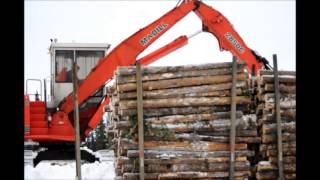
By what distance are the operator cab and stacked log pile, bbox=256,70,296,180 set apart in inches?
212

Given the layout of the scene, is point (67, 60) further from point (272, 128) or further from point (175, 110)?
point (272, 128)

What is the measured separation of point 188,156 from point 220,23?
13.4 ft

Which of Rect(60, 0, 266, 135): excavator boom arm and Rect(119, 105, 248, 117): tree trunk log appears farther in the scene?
Rect(60, 0, 266, 135): excavator boom arm

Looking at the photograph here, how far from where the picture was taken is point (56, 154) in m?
11.7

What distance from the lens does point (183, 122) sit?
23.9ft

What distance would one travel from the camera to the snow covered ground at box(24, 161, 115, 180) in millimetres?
10359

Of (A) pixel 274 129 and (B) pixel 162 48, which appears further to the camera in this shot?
(B) pixel 162 48

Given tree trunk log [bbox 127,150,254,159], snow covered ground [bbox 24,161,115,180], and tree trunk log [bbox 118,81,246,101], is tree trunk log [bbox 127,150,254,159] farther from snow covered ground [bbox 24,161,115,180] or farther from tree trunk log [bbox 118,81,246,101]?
snow covered ground [bbox 24,161,115,180]

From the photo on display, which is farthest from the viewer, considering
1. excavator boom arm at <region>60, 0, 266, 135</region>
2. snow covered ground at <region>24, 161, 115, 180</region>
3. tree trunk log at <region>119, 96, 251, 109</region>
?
snow covered ground at <region>24, 161, 115, 180</region>

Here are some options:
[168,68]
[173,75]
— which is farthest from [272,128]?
[168,68]

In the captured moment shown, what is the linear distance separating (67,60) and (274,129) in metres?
6.08

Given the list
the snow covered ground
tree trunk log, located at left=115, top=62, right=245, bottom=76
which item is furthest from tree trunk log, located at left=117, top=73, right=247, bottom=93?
the snow covered ground
